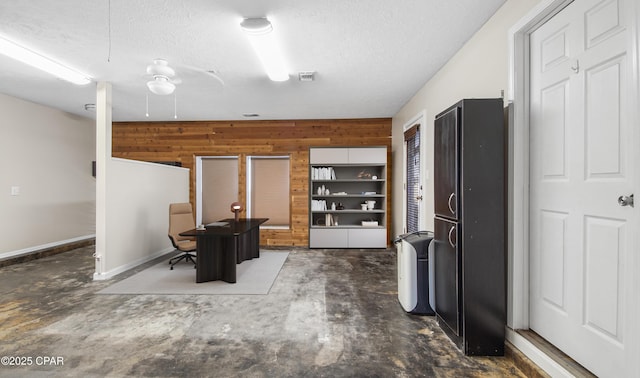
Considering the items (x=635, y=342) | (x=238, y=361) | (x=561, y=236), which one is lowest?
(x=238, y=361)

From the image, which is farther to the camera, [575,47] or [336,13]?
[336,13]

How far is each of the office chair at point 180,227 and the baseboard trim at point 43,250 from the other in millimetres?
2533

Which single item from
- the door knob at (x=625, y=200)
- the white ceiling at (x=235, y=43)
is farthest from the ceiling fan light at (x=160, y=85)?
the door knob at (x=625, y=200)

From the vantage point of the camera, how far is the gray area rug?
3486 mm

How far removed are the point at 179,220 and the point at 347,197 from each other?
3408 mm

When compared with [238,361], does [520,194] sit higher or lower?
higher

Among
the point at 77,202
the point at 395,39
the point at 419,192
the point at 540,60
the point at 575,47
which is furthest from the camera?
the point at 77,202

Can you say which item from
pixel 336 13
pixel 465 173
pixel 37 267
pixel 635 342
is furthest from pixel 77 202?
pixel 635 342

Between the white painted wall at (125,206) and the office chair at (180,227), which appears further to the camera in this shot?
the office chair at (180,227)

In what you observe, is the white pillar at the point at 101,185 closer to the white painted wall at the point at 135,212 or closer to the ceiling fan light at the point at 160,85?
the white painted wall at the point at 135,212

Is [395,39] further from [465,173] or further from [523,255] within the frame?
[523,255]

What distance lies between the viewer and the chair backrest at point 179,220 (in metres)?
4.62

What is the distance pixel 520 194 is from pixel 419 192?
2252 mm

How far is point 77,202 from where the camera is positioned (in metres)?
6.00
